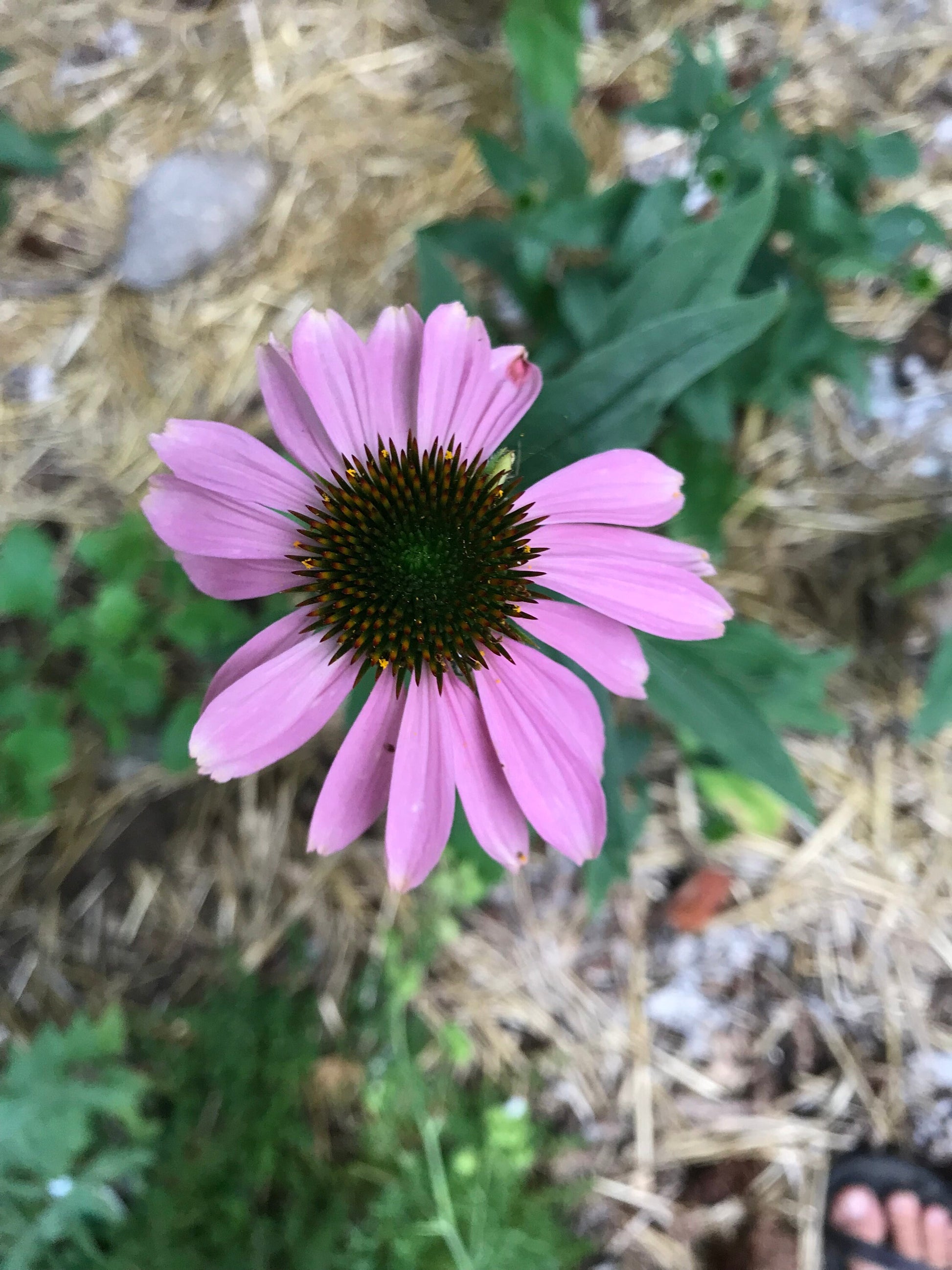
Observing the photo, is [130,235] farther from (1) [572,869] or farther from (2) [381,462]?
Result: (1) [572,869]

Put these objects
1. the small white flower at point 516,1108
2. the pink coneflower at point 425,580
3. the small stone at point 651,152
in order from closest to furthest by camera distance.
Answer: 1. the pink coneflower at point 425,580
2. the small white flower at point 516,1108
3. the small stone at point 651,152

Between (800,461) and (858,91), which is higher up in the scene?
(858,91)

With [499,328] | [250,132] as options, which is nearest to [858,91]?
[499,328]

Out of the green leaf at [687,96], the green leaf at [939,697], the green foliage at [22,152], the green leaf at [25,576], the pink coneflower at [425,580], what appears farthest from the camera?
the green foliage at [22,152]

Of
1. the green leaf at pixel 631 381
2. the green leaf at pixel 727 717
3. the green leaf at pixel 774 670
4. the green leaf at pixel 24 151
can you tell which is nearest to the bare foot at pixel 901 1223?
the green leaf at pixel 774 670

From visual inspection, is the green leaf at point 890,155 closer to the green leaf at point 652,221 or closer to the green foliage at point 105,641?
the green leaf at point 652,221

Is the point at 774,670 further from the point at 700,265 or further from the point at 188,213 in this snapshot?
the point at 188,213
